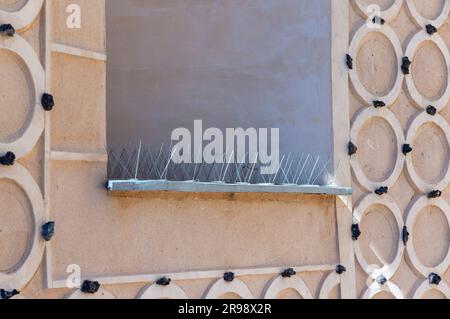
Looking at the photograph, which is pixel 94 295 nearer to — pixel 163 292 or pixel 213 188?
pixel 163 292

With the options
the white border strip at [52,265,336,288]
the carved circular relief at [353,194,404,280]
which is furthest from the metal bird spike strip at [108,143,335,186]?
the white border strip at [52,265,336,288]

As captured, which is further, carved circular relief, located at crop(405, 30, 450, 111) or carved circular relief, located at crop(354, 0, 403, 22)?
carved circular relief, located at crop(405, 30, 450, 111)

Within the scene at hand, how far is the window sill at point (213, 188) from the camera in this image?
4.04m

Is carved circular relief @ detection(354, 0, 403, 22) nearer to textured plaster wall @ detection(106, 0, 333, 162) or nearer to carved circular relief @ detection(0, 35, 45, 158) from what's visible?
textured plaster wall @ detection(106, 0, 333, 162)

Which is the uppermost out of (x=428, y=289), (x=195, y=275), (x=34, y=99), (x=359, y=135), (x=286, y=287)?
(x=34, y=99)

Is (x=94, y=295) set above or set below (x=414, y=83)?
below

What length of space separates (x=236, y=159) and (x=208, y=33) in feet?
2.42

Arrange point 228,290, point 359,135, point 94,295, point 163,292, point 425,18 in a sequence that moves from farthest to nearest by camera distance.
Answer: point 425,18 → point 359,135 → point 228,290 → point 163,292 → point 94,295

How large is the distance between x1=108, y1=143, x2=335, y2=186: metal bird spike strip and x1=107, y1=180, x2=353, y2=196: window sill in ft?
0.49

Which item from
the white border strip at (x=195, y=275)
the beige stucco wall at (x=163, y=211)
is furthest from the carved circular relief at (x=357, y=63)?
the white border strip at (x=195, y=275)

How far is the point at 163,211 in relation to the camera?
14.0 feet

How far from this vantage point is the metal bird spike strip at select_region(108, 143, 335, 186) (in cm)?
448

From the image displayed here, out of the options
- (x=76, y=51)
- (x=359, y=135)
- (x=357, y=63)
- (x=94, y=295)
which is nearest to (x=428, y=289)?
(x=359, y=135)

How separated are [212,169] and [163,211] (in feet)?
1.99
